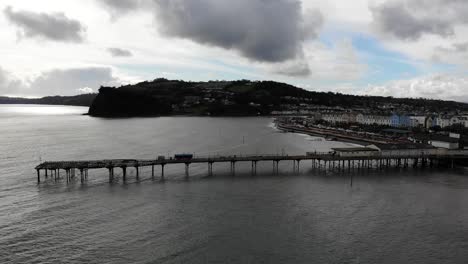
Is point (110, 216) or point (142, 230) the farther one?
point (110, 216)

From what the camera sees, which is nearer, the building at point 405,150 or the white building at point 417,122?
the building at point 405,150

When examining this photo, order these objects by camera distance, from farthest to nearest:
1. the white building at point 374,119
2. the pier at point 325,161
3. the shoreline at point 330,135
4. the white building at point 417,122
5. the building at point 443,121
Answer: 1. the white building at point 374,119
2. the white building at point 417,122
3. the building at point 443,121
4. the shoreline at point 330,135
5. the pier at point 325,161

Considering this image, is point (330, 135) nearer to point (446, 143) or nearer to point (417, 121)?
point (417, 121)

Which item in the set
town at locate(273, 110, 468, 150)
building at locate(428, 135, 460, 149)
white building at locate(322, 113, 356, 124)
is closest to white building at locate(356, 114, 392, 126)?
town at locate(273, 110, 468, 150)

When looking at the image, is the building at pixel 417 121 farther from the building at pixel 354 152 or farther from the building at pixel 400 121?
the building at pixel 354 152

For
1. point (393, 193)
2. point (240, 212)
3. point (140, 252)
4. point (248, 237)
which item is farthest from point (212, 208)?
point (393, 193)

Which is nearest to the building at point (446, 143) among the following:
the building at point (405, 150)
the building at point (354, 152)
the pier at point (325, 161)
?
the pier at point (325, 161)

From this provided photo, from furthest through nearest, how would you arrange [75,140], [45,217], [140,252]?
[75,140] → [45,217] → [140,252]

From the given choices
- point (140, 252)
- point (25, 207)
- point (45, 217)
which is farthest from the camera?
point (25, 207)

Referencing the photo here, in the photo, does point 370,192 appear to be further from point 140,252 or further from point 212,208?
point 140,252
